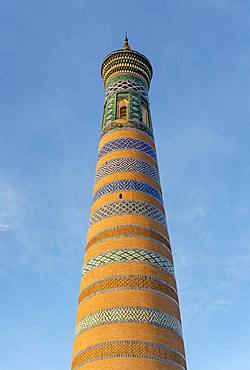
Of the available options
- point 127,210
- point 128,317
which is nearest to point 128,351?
point 128,317

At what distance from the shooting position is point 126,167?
9438 millimetres

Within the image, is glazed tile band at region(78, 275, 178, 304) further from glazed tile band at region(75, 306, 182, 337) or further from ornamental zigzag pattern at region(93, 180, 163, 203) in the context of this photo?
ornamental zigzag pattern at region(93, 180, 163, 203)

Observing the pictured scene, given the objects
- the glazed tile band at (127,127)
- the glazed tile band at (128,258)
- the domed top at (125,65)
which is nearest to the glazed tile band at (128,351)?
the glazed tile band at (128,258)

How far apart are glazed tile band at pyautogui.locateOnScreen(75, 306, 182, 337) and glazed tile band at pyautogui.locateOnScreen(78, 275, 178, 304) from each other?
37 centimetres

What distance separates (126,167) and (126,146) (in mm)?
604

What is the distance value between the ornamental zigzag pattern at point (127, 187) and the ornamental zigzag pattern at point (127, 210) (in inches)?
12.8

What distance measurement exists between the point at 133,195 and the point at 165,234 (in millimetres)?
973

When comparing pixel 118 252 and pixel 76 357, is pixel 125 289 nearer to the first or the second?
pixel 118 252

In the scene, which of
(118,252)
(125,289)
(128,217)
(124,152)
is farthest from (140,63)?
(125,289)

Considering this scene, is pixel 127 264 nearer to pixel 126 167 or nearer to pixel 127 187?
A: pixel 127 187

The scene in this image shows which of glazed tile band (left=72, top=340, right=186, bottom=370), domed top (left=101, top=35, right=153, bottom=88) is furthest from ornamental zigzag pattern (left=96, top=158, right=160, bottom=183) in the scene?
glazed tile band (left=72, top=340, right=186, bottom=370)

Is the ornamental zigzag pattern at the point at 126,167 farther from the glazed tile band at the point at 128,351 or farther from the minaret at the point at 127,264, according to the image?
the glazed tile band at the point at 128,351

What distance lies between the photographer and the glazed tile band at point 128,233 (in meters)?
8.34

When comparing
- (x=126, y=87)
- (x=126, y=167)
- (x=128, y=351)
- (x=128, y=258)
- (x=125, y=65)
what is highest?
(x=125, y=65)
